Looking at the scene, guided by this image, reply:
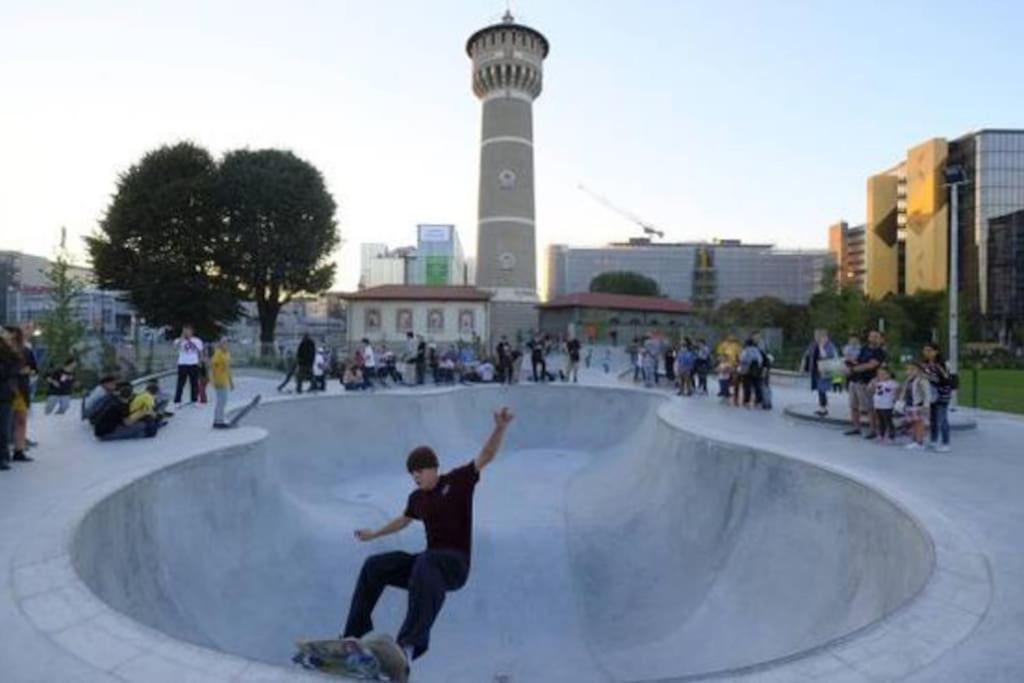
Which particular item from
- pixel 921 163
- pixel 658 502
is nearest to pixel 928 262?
pixel 921 163

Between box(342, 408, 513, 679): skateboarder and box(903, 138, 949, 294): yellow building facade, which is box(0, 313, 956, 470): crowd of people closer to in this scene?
box(342, 408, 513, 679): skateboarder

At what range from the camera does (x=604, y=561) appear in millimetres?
9391

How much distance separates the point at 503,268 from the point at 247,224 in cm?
1623

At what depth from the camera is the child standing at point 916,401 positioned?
31.3ft

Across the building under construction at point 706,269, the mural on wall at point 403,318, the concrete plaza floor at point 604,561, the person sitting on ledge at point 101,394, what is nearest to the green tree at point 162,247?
the mural on wall at point 403,318

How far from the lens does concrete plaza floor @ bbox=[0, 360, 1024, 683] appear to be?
3.39 m

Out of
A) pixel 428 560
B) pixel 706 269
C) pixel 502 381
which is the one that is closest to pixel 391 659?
pixel 428 560

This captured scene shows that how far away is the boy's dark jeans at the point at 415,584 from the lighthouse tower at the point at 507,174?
1602 inches

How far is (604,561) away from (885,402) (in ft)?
16.5

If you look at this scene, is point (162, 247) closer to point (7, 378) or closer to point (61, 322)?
point (61, 322)

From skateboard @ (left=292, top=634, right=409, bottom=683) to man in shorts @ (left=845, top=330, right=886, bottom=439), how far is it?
8915mm

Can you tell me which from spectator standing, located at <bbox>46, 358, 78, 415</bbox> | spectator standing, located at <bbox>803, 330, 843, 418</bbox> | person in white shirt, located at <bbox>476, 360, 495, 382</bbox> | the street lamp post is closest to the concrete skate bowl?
spectator standing, located at <bbox>803, 330, 843, 418</bbox>

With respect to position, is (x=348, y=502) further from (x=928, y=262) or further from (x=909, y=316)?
(x=928, y=262)

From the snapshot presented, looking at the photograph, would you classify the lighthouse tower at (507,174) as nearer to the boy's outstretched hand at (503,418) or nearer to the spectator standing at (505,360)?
the spectator standing at (505,360)
